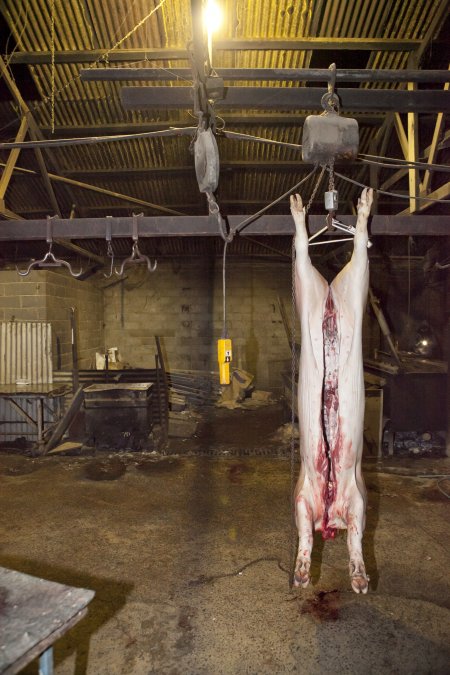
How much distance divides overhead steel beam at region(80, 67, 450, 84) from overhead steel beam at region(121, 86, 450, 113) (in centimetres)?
11

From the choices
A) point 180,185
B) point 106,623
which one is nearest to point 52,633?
point 106,623

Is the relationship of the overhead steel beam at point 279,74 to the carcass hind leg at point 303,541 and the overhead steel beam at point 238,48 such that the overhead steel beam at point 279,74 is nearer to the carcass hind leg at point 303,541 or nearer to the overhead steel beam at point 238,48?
the overhead steel beam at point 238,48

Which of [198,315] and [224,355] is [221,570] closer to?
[224,355]

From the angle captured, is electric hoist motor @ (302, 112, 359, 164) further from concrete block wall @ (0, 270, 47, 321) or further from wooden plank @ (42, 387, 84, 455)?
concrete block wall @ (0, 270, 47, 321)

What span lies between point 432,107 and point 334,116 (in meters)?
1.03

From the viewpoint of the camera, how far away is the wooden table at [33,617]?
1.70 meters

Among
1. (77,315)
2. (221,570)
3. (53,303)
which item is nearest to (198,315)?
(77,315)

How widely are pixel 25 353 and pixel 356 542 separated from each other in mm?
8022

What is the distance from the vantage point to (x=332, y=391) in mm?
3230

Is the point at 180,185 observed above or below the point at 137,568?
above

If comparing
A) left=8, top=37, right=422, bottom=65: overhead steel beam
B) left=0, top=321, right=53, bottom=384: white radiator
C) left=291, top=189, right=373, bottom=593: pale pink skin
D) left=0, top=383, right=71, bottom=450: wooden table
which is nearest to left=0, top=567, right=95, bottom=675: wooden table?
left=291, top=189, right=373, bottom=593: pale pink skin

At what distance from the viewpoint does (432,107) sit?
3.50 m

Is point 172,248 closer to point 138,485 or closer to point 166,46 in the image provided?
point 166,46

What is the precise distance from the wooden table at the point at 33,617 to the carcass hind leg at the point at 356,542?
5.60 ft
